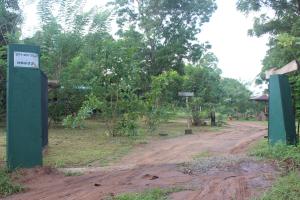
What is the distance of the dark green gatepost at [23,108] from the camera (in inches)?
281

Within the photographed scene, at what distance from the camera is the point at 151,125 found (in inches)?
637

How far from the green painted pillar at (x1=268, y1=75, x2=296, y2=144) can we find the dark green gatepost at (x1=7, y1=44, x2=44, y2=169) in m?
5.21

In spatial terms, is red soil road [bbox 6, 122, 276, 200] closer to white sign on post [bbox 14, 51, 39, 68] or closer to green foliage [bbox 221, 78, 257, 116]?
white sign on post [bbox 14, 51, 39, 68]

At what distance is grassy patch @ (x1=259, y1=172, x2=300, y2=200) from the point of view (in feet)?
16.4

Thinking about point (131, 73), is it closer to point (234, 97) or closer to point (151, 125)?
point (151, 125)

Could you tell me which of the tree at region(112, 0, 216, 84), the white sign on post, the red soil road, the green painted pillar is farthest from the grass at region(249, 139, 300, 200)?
the tree at region(112, 0, 216, 84)

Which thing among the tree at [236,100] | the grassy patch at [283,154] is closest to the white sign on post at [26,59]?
the grassy patch at [283,154]

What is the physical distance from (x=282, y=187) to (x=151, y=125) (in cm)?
1087

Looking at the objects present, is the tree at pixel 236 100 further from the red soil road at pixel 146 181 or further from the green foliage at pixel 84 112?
the red soil road at pixel 146 181

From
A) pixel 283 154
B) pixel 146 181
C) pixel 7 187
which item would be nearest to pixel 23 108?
pixel 7 187

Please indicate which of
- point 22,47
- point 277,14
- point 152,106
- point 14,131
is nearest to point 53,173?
point 14,131

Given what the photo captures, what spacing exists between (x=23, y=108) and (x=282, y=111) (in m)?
5.49

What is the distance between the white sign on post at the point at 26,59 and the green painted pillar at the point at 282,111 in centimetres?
527

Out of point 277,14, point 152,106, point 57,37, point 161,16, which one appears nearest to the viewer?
point 152,106
